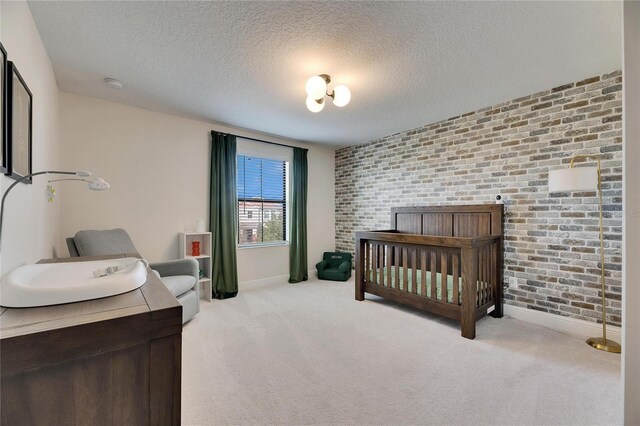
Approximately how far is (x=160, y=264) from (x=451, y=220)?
11.4 feet

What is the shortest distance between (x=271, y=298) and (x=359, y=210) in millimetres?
2195

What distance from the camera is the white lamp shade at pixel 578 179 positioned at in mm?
2262

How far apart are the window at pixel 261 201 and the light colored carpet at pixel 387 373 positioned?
1.61m

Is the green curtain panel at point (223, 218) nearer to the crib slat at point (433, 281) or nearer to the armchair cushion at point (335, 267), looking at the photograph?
the armchair cushion at point (335, 267)

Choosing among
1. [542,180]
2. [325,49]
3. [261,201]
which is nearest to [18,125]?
[325,49]

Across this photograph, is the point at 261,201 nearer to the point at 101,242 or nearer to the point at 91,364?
the point at 101,242

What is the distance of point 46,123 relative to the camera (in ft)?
7.30

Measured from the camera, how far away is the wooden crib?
8.69 feet

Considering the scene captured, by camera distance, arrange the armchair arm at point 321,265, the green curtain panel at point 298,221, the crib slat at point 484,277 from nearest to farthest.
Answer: the crib slat at point 484,277 → the green curtain panel at point 298,221 → the armchair arm at point 321,265

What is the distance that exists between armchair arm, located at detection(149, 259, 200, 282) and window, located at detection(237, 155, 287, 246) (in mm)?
1227

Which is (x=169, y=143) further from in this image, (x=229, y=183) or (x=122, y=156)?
(x=229, y=183)

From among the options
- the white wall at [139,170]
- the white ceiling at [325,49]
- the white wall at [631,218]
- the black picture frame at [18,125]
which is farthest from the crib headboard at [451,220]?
the black picture frame at [18,125]

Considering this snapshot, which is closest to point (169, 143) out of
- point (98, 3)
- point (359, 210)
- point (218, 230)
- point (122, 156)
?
point (122, 156)

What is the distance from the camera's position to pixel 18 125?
1461 mm
